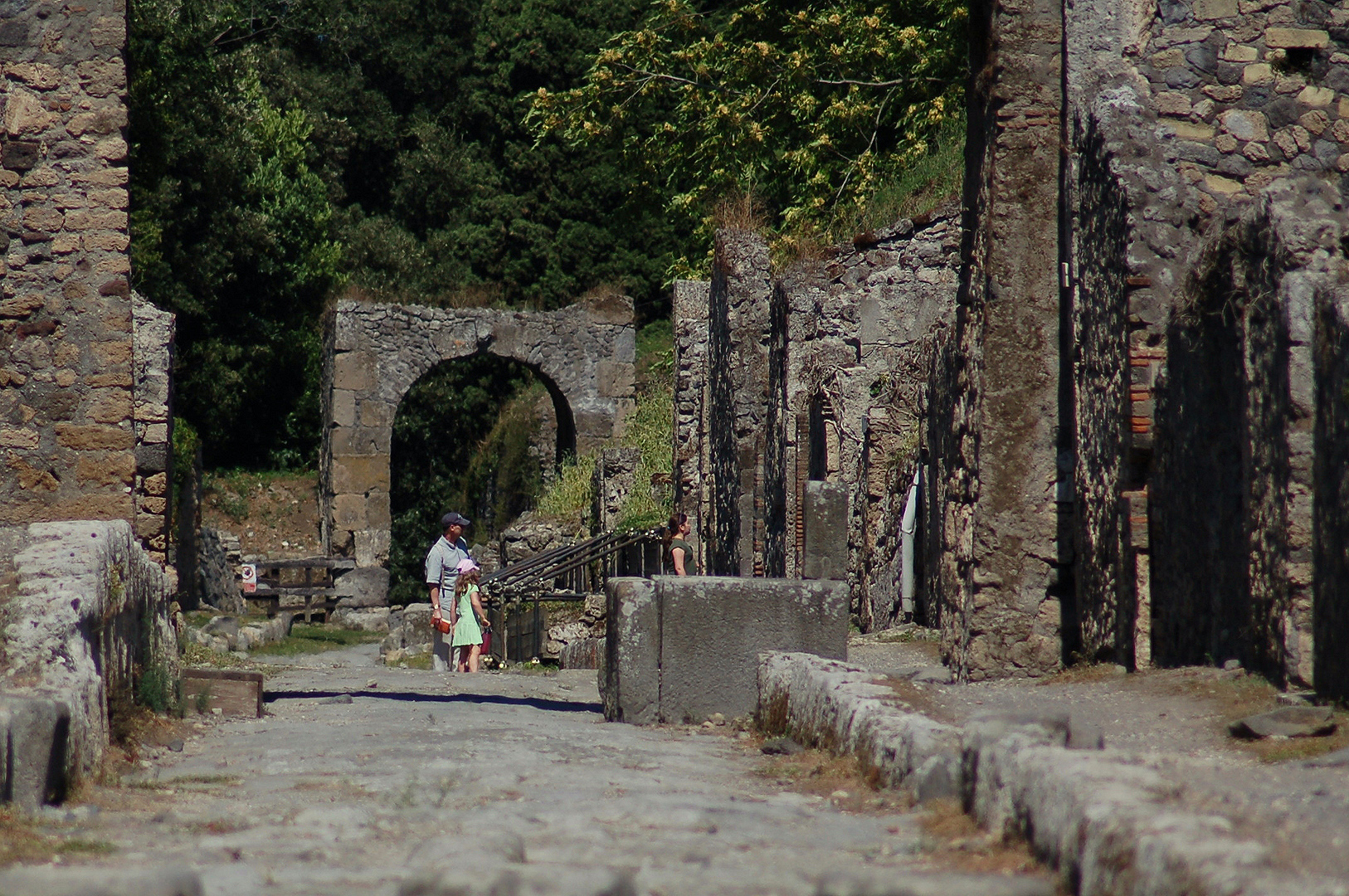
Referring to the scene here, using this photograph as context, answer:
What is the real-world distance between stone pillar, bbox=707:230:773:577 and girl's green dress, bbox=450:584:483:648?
8.91ft

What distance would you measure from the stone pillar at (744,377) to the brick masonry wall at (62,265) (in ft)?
23.3

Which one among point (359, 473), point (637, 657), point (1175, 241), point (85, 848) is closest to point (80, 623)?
point (85, 848)

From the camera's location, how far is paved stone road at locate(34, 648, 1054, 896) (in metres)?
3.01

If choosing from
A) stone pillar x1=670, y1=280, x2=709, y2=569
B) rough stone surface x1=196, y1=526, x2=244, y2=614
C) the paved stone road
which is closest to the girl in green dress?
stone pillar x1=670, y1=280, x2=709, y2=569

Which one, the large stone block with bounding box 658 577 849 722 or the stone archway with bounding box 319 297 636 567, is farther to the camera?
the stone archway with bounding box 319 297 636 567

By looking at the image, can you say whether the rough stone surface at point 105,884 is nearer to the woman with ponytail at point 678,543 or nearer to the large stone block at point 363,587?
the woman with ponytail at point 678,543

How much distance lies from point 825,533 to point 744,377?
13.4 ft

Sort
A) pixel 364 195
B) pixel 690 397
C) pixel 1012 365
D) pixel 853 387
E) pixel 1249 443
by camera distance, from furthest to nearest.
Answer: pixel 364 195 → pixel 690 397 → pixel 853 387 → pixel 1012 365 → pixel 1249 443

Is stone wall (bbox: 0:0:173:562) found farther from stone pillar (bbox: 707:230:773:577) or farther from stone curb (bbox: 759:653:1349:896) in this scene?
stone pillar (bbox: 707:230:773:577)

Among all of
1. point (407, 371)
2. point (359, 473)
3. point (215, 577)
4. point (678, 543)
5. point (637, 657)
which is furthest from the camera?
point (407, 371)

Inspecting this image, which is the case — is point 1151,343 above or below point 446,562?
above

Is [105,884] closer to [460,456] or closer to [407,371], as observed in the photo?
[407,371]

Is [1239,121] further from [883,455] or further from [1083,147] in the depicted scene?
[883,455]

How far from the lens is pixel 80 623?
4809mm
